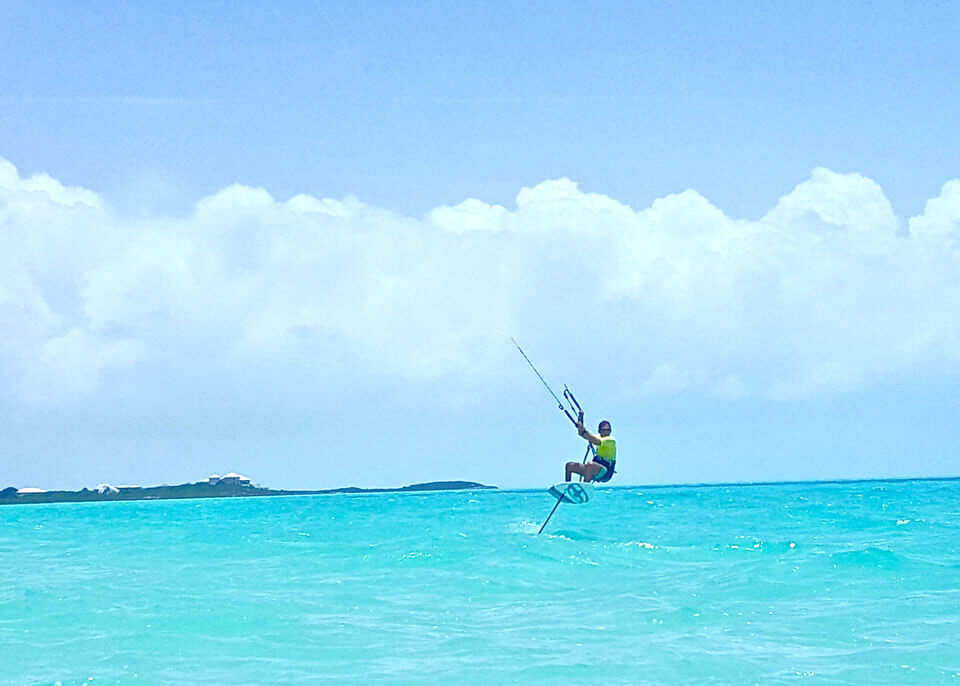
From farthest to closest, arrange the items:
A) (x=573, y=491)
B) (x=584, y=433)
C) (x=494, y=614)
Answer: (x=573, y=491), (x=584, y=433), (x=494, y=614)

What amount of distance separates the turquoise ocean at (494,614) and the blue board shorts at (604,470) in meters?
2.09

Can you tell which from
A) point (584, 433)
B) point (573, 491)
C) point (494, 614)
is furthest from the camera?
point (573, 491)

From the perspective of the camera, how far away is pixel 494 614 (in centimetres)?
1773

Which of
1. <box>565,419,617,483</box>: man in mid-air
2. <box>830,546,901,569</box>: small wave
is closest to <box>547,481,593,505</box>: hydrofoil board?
<box>565,419,617,483</box>: man in mid-air

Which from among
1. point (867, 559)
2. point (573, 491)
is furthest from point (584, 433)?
point (867, 559)

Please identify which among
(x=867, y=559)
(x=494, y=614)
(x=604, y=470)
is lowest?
(x=494, y=614)

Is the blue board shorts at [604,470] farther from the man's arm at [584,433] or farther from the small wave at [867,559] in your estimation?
the small wave at [867,559]

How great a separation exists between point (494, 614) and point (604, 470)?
4120 mm

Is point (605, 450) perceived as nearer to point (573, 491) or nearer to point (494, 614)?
point (573, 491)

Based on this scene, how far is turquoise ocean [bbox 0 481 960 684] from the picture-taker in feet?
45.1

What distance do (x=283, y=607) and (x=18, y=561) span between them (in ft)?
50.1

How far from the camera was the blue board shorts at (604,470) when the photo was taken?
2061 centimetres

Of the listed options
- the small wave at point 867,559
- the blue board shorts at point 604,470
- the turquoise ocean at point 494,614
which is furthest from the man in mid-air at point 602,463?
the small wave at point 867,559

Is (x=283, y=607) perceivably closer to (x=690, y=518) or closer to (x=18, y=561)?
(x=18, y=561)
